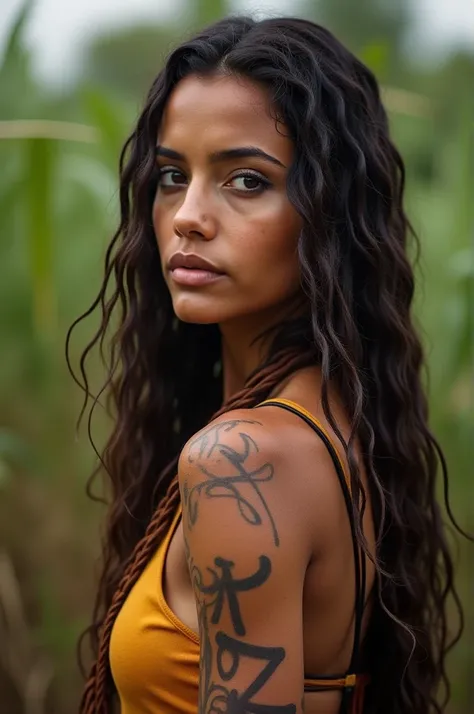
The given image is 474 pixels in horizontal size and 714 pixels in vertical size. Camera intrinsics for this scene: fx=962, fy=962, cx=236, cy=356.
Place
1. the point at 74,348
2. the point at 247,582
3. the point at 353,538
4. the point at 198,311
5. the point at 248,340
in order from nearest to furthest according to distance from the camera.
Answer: the point at 247,582 < the point at 353,538 < the point at 198,311 < the point at 248,340 < the point at 74,348

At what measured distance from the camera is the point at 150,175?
1.51 m

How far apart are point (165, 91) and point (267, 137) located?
22cm

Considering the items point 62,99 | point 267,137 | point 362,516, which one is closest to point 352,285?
point 267,137

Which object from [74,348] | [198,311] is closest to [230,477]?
[198,311]

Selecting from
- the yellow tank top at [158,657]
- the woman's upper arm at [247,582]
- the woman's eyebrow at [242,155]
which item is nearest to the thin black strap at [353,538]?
the yellow tank top at [158,657]

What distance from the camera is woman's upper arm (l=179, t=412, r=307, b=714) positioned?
115 cm

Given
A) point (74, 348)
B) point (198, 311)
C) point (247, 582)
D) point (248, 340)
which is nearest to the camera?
point (247, 582)

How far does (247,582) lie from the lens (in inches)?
45.4

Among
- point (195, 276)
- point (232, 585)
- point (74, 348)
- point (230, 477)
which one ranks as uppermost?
point (195, 276)

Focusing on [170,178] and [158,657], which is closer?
[158,657]

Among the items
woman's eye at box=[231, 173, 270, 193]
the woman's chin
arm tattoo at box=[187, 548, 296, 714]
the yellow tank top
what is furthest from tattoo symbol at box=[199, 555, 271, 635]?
woman's eye at box=[231, 173, 270, 193]

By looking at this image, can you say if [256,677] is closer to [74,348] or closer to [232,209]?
[232,209]

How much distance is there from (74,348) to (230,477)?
1.76m

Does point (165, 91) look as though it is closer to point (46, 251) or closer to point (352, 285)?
point (352, 285)
